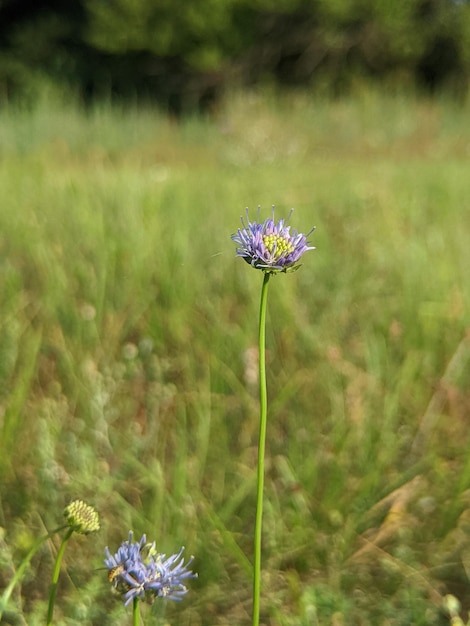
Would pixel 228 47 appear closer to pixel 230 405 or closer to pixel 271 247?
pixel 230 405

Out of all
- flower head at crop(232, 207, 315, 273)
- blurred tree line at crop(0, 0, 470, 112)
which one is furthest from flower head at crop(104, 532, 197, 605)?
blurred tree line at crop(0, 0, 470, 112)

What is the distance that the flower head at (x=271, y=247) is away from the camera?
2.34 ft

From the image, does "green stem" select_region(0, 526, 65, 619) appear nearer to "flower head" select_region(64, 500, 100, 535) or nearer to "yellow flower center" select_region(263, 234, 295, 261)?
"flower head" select_region(64, 500, 100, 535)

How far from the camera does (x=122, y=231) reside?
7.67 ft

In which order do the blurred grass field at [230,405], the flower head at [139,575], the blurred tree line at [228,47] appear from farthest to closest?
the blurred tree line at [228,47] → the blurred grass field at [230,405] → the flower head at [139,575]

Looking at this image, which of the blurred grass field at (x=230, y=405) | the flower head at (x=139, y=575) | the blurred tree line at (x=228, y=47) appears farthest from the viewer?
the blurred tree line at (x=228, y=47)

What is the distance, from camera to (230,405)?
1712mm

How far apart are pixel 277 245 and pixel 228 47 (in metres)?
11.0

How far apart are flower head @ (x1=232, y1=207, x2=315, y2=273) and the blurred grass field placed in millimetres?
212

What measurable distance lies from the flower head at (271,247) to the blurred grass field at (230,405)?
0.21m

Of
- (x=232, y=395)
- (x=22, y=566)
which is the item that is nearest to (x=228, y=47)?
(x=232, y=395)

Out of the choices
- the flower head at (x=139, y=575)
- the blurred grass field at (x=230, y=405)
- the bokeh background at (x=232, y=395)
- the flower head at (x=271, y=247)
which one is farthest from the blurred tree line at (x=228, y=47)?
the flower head at (x=139, y=575)

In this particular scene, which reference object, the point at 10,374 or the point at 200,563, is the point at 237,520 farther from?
the point at 10,374

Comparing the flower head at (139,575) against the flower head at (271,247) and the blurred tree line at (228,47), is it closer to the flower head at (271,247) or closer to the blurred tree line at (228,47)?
the flower head at (271,247)
